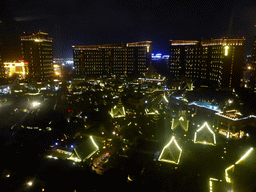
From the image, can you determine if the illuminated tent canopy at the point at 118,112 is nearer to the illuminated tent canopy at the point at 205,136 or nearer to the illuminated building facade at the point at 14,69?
the illuminated tent canopy at the point at 205,136

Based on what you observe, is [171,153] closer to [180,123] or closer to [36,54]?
[180,123]

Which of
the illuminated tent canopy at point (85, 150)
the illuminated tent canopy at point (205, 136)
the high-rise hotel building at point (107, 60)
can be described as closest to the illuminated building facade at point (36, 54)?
Result: the high-rise hotel building at point (107, 60)

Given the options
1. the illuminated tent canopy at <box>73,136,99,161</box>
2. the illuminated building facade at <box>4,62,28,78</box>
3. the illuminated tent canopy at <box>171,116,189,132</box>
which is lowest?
the illuminated tent canopy at <box>73,136,99,161</box>

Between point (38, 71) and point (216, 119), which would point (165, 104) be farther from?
point (38, 71)

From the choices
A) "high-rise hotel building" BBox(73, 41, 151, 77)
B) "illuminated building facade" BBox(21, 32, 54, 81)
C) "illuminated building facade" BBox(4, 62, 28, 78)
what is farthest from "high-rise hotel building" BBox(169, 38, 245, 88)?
"illuminated building facade" BBox(4, 62, 28, 78)

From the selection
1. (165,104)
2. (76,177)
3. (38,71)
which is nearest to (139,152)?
(76,177)

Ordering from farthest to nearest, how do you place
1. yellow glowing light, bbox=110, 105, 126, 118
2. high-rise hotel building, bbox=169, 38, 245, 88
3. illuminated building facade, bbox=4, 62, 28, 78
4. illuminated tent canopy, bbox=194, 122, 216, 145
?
illuminated building facade, bbox=4, 62, 28, 78 → high-rise hotel building, bbox=169, 38, 245, 88 → yellow glowing light, bbox=110, 105, 126, 118 → illuminated tent canopy, bbox=194, 122, 216, 145

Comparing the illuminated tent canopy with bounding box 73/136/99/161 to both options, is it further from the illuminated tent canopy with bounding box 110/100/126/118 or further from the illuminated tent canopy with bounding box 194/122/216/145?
the illuminated tent canopy with bounding box 194/122/216/145

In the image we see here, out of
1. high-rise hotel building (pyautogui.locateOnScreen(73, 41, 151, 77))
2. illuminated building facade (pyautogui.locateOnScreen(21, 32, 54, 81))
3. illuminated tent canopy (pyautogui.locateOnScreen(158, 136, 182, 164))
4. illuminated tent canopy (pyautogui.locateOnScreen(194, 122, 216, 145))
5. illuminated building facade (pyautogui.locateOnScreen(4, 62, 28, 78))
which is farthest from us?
high-rise hotel building (pyautogui.locateOnScreen(73, 41, 151, 77))

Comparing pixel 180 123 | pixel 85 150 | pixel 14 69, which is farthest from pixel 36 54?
pixel 180 123
